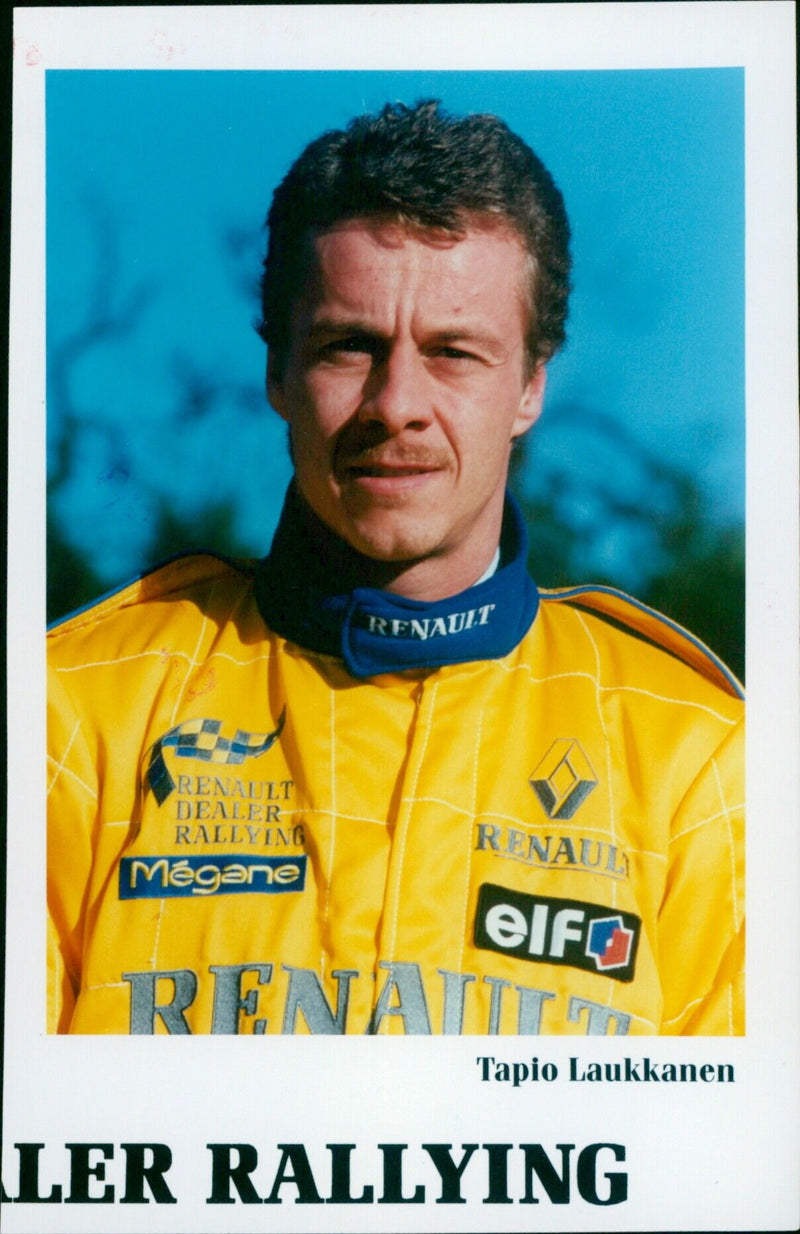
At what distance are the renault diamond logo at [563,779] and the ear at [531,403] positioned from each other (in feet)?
1.67

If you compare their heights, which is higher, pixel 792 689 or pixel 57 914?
pixel 792 689

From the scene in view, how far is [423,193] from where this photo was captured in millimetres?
2014

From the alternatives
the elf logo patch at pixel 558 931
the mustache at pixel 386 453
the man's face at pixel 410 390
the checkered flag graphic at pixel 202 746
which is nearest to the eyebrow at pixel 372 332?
the man's face at pixel 410 390

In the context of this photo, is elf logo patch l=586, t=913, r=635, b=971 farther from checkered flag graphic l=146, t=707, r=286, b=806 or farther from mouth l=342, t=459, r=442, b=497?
mouth l=342, t=459, r=442, b=497

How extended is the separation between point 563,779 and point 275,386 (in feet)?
2.57

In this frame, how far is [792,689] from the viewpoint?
2.08 m

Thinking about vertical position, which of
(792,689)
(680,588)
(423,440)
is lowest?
(792,689)

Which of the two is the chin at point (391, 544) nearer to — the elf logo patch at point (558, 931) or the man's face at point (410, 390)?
the man's face at point (410, 390)

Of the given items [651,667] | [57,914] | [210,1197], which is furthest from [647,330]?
[210,1197]

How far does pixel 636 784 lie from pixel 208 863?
0.69 m

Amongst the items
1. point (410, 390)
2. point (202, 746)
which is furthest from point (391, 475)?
point (202, 746)

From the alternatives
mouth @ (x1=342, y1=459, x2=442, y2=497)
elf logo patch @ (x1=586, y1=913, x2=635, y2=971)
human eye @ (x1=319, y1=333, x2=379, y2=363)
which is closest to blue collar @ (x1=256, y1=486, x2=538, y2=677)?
mouth @ (x1=342, y1=459, x2=442, y2=497)

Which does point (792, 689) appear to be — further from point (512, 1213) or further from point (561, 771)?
point (512, 1213)

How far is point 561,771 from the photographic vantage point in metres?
2.04
